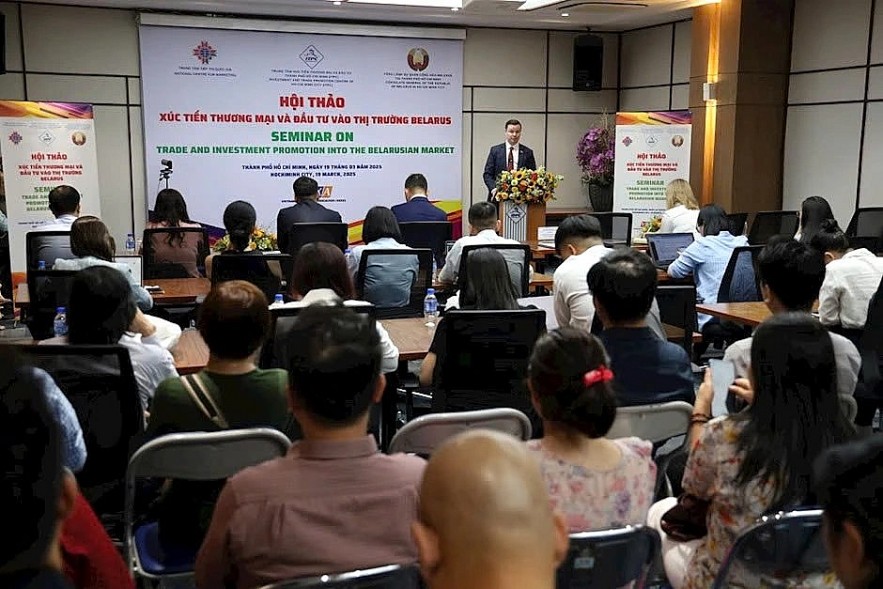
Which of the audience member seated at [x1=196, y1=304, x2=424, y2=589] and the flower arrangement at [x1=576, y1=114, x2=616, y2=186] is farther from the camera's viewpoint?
the flower arrangement at [x1=576, y1=114, x2=616, y2=186]

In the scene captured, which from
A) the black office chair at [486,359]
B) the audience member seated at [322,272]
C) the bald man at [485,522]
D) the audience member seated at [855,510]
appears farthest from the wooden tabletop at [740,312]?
the bald man at [485,522]

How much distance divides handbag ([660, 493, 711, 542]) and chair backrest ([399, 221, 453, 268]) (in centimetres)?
413

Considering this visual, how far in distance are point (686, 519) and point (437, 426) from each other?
0.69m

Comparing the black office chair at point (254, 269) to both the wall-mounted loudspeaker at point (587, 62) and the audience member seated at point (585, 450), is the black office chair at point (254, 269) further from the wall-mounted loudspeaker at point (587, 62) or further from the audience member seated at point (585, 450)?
the wall-mounted loudspeaker at point (587, 62)

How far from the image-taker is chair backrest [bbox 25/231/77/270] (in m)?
5.07

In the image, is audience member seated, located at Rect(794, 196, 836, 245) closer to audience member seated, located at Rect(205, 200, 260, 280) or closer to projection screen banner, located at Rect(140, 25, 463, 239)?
audience member seated, located at Rect(205, 200, 260, 280)

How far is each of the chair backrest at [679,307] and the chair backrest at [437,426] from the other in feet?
5.59

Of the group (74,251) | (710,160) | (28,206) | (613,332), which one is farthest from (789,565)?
(710,160)

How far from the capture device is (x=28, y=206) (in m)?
7.93

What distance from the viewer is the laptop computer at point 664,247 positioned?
6258 millimetres

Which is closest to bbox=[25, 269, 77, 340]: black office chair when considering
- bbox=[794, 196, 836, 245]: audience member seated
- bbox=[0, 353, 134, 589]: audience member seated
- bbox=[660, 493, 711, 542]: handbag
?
bbox=[660, 493, 711, 542]: handbag

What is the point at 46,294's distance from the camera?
13.6 ft

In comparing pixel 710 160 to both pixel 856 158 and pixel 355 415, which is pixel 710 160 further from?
pixel 355 415

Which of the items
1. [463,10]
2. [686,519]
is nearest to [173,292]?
[686,519]
